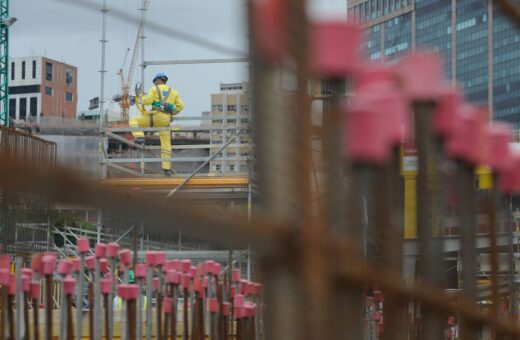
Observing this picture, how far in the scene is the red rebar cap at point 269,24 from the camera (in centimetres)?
91

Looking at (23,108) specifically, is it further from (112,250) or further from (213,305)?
(213,305)

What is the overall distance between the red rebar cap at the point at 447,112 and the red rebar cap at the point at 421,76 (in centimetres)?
4

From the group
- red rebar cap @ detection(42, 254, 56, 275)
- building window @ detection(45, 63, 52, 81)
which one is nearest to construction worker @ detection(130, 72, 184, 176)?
red rebar cap @ detection(42, 254, 56, 275)

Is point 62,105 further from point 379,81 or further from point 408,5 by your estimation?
point 379,81

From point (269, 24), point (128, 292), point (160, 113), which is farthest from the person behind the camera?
point (160, 113)

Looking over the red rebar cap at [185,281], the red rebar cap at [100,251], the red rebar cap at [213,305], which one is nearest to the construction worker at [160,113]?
the red rebar cap at [185,281]

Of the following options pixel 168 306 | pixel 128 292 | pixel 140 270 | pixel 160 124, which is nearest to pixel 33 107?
pixel 128 292

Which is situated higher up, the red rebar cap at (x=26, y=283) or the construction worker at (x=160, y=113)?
the construction worker at (x=160, y=113)

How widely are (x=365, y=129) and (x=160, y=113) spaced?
Result: 259 inches

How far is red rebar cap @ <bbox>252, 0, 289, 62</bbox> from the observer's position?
91 centimetres

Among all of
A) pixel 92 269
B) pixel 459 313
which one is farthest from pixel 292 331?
pixel 92 269

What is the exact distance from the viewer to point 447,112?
129 cm

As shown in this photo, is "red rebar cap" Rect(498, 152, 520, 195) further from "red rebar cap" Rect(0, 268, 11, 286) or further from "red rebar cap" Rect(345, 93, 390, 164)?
"red rebar cap" Rect(0, 268, 11, 286)

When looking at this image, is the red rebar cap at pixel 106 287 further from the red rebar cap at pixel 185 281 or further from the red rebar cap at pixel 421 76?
the red rebar cap at pixel 421 76
